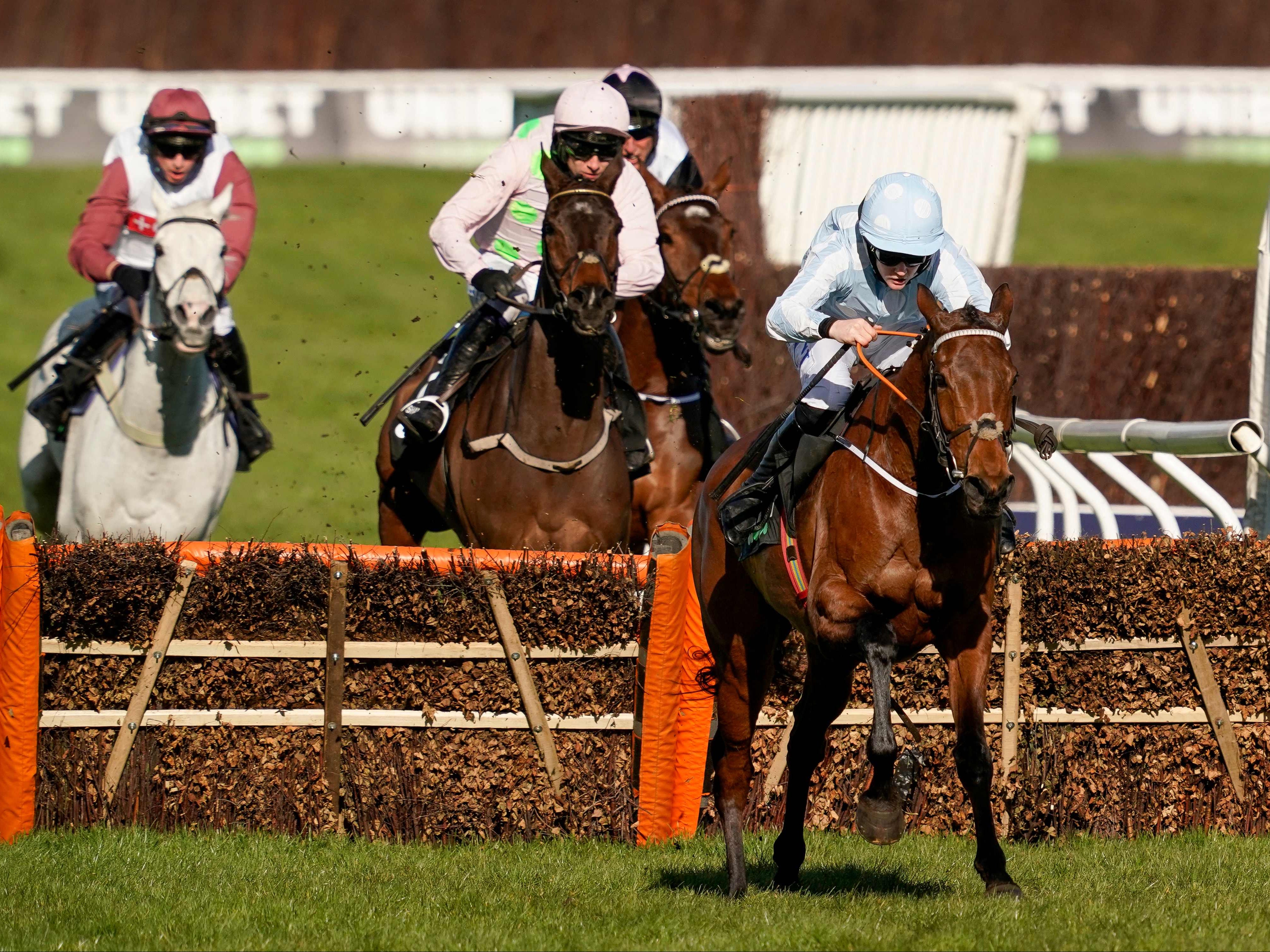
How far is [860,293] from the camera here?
606 cm

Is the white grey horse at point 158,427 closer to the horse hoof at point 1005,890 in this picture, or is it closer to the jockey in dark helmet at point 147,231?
the jockey in dark helmet at point 147,231

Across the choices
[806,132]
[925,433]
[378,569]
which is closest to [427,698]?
[378,569]

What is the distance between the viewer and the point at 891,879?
617cm

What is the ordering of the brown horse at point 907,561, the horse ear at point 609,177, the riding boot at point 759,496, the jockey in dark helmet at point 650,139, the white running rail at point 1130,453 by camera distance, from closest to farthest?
the brown horse at point 907,561
the riding boot at point 759,496
the horse ear at point 609,177
the white running rail at point 1130,453
the jockey in dark helmet at point 650,139

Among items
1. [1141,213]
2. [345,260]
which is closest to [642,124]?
[345,260]

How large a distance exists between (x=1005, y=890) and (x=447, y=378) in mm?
3749

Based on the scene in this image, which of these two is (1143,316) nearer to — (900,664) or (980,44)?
(900,664)

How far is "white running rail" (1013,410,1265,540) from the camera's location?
805 cm

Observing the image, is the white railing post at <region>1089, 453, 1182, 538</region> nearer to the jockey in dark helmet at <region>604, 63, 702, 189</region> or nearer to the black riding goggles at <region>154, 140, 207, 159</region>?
the jockey in dark helmet at <region>604, 63, 702, 189</region>

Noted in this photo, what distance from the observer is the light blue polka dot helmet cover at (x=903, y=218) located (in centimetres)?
573

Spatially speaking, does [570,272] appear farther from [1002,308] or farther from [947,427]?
[947,427]

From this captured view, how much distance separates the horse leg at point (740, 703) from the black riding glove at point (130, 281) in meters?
4.25

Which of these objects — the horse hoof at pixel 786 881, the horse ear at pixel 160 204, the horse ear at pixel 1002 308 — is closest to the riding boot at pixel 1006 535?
the horse ear at pixel 1002 308

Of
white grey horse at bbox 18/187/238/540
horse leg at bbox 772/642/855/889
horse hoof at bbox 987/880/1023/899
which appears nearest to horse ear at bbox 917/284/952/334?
horse leg at bbox 772/642/855/889
